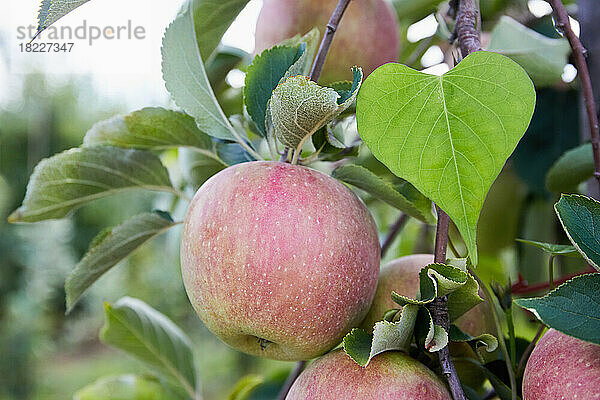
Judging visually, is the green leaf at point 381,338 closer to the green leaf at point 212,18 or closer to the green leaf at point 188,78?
the green leaf at point 188,78

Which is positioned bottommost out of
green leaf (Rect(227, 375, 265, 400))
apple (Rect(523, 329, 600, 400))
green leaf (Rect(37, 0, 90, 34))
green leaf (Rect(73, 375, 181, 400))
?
green leaf (Rect(73, 375, 181, 400))

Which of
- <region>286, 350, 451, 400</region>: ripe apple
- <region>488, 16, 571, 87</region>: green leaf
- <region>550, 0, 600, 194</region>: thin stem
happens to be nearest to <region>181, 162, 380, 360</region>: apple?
<region>286, 350, 451, 400</region>: ripe apple

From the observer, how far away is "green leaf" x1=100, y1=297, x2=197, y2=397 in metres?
0.53

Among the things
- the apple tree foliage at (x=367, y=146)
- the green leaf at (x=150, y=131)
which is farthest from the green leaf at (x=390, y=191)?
the green leaf at (x=150, y=131)

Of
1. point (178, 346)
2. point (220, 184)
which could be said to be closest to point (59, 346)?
point (178, 346)

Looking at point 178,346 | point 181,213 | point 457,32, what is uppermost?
point 457,32

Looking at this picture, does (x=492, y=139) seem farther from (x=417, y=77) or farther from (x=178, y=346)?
(x=178, y=346)

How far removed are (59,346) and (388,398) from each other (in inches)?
191

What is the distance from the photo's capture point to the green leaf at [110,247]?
0.40 meters

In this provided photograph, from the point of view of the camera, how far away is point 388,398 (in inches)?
11.0

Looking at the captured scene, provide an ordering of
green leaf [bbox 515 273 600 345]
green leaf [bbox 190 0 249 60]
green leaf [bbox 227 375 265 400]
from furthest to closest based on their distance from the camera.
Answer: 1. green leaf [bbox 227 375 265 400]
2. green leaf [bbox 190 0 249 60]
3. green leaf [bbox 515 273 600 345]

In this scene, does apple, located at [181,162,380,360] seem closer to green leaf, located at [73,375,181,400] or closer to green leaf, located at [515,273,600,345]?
green leaf, located at [515,273,600,345]

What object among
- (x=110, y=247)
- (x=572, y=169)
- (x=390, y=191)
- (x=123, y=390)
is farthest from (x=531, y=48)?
(x=123, y=390)

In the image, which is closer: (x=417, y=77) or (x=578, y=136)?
(x=417, y=77)
